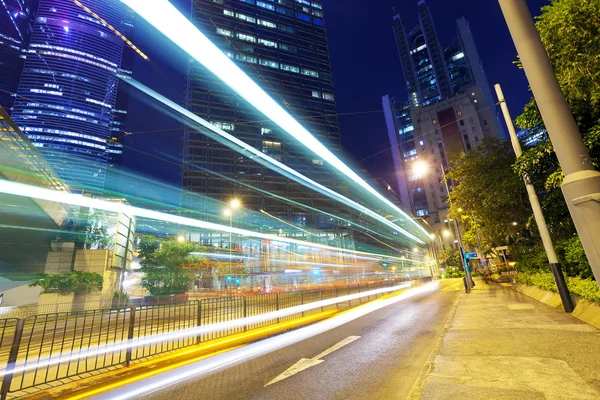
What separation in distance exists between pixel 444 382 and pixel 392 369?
1485 millimetres

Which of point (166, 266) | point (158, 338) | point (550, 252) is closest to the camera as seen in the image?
point (158, 338)

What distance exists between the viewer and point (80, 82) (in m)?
129

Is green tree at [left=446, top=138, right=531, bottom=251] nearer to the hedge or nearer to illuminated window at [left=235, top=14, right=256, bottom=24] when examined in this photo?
the hedge

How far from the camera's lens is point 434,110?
102 m

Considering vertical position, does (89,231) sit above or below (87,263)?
above

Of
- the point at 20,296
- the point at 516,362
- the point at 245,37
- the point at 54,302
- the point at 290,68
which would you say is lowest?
the point at 516,362

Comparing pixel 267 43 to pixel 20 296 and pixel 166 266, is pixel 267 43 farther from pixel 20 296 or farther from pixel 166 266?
pixel 20 296

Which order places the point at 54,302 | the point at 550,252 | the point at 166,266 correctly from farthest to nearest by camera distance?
1. the point at 166,266
2. the point at 54,302
3. the point at 550,252

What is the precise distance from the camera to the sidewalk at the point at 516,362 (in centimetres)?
352

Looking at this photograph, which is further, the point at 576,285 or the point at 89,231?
the point at 89,231

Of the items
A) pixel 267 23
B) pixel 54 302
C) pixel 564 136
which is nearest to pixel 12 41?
pixel 267 23

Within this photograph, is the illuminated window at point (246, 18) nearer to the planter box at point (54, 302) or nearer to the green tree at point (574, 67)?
the planter box at point (54, 302)

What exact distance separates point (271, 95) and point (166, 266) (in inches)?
2560

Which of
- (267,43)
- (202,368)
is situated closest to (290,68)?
(267,43)
